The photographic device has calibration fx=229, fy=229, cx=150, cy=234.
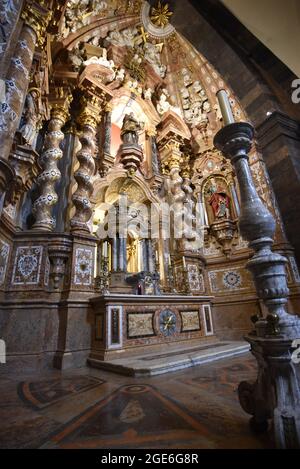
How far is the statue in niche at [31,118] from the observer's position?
157 inches

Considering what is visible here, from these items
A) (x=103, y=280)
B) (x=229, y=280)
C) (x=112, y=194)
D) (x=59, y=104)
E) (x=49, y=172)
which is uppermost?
(x=59, y=104)

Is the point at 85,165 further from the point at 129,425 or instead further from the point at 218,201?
the point at 129,425

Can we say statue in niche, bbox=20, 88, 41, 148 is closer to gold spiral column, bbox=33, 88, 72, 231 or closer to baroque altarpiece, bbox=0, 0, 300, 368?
baroque altarpiece, bbox=0, 0, 300, 368

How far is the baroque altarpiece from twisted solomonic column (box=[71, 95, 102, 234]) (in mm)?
32

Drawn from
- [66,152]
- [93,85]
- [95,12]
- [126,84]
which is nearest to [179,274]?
[66,152]

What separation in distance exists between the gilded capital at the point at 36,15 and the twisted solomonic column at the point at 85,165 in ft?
6.08

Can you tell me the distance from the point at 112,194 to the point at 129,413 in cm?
538

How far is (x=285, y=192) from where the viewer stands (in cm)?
539

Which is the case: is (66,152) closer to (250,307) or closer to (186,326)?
(186,326)

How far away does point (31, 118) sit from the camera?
4156 millimetres

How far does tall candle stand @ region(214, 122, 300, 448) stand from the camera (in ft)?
3.56

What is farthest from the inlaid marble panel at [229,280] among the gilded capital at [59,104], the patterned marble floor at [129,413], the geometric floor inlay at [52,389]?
the gilded capital at [59,104]

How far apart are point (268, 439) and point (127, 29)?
11175mm

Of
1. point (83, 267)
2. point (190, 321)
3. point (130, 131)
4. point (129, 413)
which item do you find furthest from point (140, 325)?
point (130, 131)
